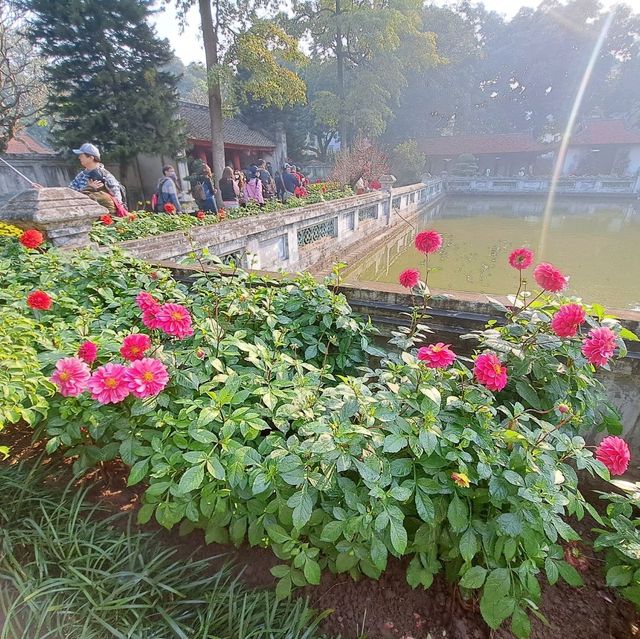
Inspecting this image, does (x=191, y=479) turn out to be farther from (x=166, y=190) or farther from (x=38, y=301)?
(x=166, y=190)

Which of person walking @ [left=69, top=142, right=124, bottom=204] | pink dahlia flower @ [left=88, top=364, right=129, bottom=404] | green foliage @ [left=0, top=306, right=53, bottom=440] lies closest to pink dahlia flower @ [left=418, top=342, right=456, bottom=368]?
pink dahlia flower @ [left=88, top=364, right=129, bottom=404]

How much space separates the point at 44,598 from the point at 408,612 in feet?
4.11

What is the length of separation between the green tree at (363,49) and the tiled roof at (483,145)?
24.4 ft

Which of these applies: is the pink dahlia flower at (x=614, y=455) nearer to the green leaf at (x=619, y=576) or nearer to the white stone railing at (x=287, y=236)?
the green leaf at (x=619, y=576)

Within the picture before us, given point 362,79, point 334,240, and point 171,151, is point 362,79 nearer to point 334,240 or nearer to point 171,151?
point 171,151

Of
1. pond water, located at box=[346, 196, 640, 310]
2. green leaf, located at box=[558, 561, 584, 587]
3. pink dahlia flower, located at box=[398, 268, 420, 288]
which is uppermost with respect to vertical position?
pink dahlia flower, located at box=[398, 268, 420, 288]

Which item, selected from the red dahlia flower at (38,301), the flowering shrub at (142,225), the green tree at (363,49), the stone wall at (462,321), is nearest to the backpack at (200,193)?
the flowering shrub at (142,225)

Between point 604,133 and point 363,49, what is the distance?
19257mm

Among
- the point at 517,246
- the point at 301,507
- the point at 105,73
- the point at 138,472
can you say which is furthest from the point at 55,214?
the point at 517,246

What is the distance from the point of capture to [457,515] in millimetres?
1092

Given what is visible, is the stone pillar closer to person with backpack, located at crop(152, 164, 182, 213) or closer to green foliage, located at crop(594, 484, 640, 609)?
person with backpack, located at crop(152, 164, 182, 213)

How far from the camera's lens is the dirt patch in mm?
1259

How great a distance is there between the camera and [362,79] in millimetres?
18688

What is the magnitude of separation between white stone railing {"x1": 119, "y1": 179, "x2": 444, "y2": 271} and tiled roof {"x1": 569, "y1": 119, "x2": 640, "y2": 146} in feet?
78.5
